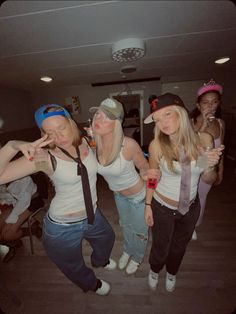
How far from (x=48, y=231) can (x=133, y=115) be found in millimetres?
9404

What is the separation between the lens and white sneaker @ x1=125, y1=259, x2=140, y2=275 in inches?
72.8

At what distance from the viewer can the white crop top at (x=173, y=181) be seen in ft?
4.02

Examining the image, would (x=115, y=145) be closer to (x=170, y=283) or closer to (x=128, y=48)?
(x=128, y=48)

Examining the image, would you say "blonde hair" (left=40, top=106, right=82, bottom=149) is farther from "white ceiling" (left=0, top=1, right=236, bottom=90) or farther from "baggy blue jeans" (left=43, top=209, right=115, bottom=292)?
"white ceiling" (left=0, top=1, right=236, bottom=90)

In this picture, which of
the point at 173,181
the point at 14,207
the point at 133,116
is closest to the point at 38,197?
the point at 14,207

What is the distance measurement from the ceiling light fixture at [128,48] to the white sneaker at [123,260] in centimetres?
256

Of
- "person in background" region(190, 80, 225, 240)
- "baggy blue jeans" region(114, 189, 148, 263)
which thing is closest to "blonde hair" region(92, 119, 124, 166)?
"baggy blue jeans" region(114, 189, 148, 263)

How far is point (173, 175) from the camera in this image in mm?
1267

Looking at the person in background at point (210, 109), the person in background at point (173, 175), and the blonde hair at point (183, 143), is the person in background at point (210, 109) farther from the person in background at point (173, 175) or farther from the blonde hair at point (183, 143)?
the blonde hair at point (183, 143)

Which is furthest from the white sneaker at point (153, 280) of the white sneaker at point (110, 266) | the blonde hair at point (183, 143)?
the blonde hair at point (183, 143)

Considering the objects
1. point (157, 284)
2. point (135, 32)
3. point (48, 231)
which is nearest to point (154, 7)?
point (135, 32)

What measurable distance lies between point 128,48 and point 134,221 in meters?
2.04

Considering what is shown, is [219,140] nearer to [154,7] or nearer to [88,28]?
[154,7]

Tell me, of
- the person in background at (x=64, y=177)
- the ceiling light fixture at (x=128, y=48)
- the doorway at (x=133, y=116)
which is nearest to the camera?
the person in background at (x=64, y=177)
